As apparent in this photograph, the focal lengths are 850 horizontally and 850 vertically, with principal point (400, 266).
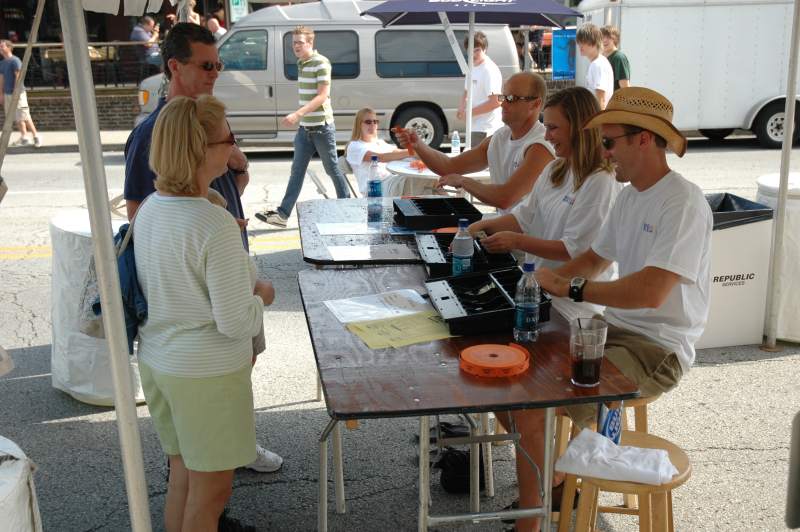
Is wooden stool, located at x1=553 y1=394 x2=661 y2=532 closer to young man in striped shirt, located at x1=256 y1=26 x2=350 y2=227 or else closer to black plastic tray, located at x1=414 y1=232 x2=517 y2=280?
black plastic tray, located at x1=414 y1=232 x2=517 y2=280

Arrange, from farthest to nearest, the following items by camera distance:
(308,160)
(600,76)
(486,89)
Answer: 1. (600,76)
2. (486,89)
3. (308,160)

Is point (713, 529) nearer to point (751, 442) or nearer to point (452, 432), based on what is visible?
point (751, 442)

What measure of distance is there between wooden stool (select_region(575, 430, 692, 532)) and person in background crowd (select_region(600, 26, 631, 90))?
807 cm

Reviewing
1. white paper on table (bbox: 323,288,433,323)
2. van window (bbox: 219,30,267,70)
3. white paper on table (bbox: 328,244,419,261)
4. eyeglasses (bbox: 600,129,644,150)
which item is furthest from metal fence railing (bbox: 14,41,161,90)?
eyeglasses (bbox: 600,129,644,150)

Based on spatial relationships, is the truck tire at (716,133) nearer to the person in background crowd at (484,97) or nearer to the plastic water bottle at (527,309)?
the person in background crowd at (484,97)

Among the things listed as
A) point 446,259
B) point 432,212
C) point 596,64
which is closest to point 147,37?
point 596,64

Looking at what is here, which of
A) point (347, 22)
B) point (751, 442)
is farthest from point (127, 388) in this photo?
point (347, 22)

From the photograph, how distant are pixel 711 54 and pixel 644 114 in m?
10.9

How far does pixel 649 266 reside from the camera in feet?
9.73

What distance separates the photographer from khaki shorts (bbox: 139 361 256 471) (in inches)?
105

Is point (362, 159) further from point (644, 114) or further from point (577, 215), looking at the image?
point (644, 114)

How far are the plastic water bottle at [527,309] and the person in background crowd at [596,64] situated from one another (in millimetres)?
7242

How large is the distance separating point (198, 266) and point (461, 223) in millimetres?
1420

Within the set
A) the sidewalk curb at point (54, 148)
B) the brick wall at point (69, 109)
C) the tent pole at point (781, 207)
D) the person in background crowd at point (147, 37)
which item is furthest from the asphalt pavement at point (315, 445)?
the person in background crowd at point (147, 37)
